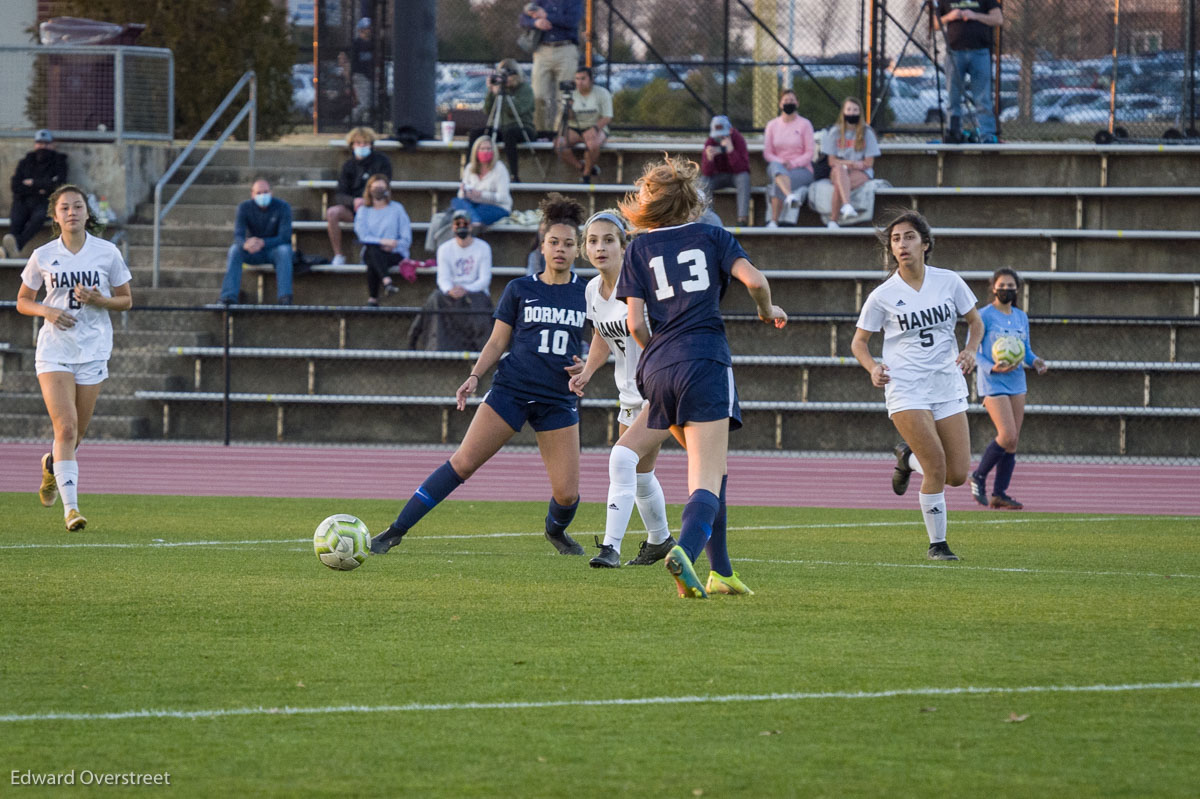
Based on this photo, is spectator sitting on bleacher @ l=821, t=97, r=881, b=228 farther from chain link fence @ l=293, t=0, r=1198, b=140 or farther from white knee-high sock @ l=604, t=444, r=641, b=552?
white knee-high sock @ l=604, t=444, r=641, b=552

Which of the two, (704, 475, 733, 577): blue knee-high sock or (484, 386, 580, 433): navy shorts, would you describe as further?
(484, 386, 580, 433): navy shorts

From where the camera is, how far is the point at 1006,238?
68.5ft

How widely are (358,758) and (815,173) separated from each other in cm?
Result: 1772

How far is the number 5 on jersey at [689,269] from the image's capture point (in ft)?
24.4

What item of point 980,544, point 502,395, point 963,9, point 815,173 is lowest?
point 980,544

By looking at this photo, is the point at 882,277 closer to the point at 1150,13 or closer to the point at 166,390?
the point at 1150,13

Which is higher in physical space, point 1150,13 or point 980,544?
point 1150,13

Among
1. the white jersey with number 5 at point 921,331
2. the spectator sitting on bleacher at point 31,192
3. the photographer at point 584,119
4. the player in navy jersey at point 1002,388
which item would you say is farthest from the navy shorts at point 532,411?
the spectator sitting on bleacher at point 31,192

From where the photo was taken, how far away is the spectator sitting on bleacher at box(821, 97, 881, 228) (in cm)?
2086

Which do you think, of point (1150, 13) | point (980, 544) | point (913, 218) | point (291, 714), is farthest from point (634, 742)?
point (1150, 13)

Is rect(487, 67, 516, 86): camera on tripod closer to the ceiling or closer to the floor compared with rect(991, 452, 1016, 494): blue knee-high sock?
closer to the ceiling

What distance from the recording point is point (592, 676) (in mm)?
5766

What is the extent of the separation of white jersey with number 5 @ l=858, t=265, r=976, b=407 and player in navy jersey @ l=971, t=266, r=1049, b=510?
4.09 m

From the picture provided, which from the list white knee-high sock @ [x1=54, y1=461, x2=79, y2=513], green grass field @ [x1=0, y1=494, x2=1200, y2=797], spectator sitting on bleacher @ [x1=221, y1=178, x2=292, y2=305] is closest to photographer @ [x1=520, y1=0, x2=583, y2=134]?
spectator sitting on bleacher @ [x1=221, y1=178, x2=292, y2=305]
